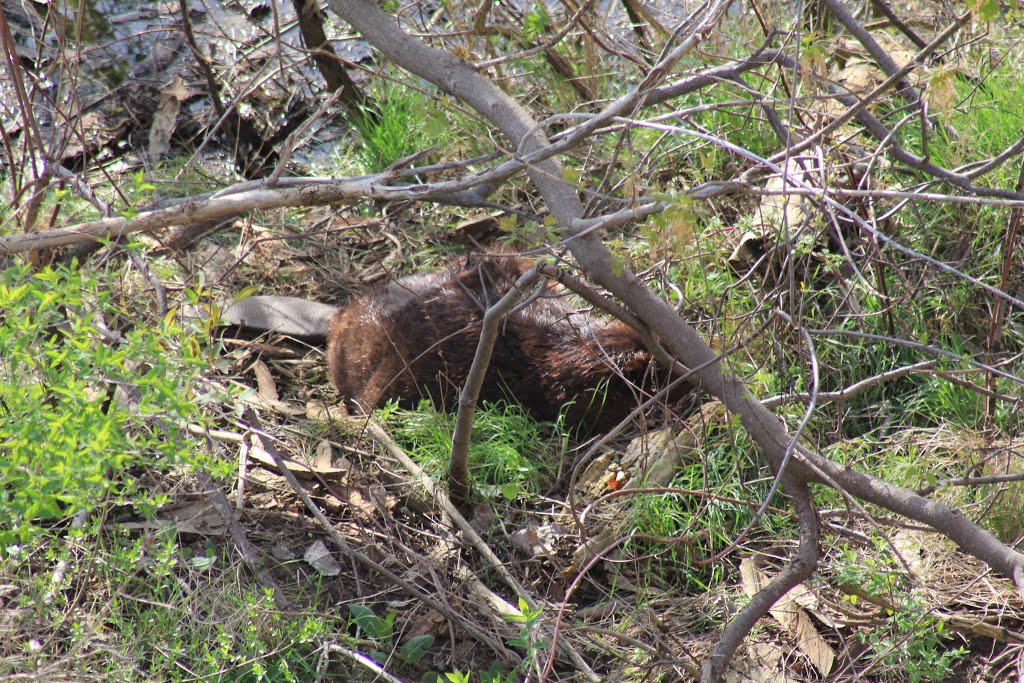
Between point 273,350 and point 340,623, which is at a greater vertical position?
point 273,350

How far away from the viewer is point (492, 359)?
398cm

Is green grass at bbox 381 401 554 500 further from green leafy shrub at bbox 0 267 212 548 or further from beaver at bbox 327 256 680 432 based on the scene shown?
green leafy shrub at bbox 0 267 212 548

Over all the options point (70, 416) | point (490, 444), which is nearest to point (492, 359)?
point (490, 444)

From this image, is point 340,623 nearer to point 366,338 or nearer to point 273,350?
point 366,338

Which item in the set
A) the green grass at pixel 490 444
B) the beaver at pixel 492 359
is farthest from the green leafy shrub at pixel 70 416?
the beaver at pixel 492 359

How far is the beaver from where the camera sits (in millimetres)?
3928

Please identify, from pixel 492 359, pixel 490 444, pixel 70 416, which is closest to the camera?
pixel 70 416

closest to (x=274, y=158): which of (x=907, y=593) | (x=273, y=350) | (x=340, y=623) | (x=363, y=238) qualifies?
(x=363, y=238)

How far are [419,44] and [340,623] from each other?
7.29ft

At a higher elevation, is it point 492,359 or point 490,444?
point 492,359

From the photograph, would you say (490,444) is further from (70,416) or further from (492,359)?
(70,416)

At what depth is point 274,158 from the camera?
19.2 ft

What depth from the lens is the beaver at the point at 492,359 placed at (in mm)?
3928

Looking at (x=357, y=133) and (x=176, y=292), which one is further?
(x=357, y=133)
